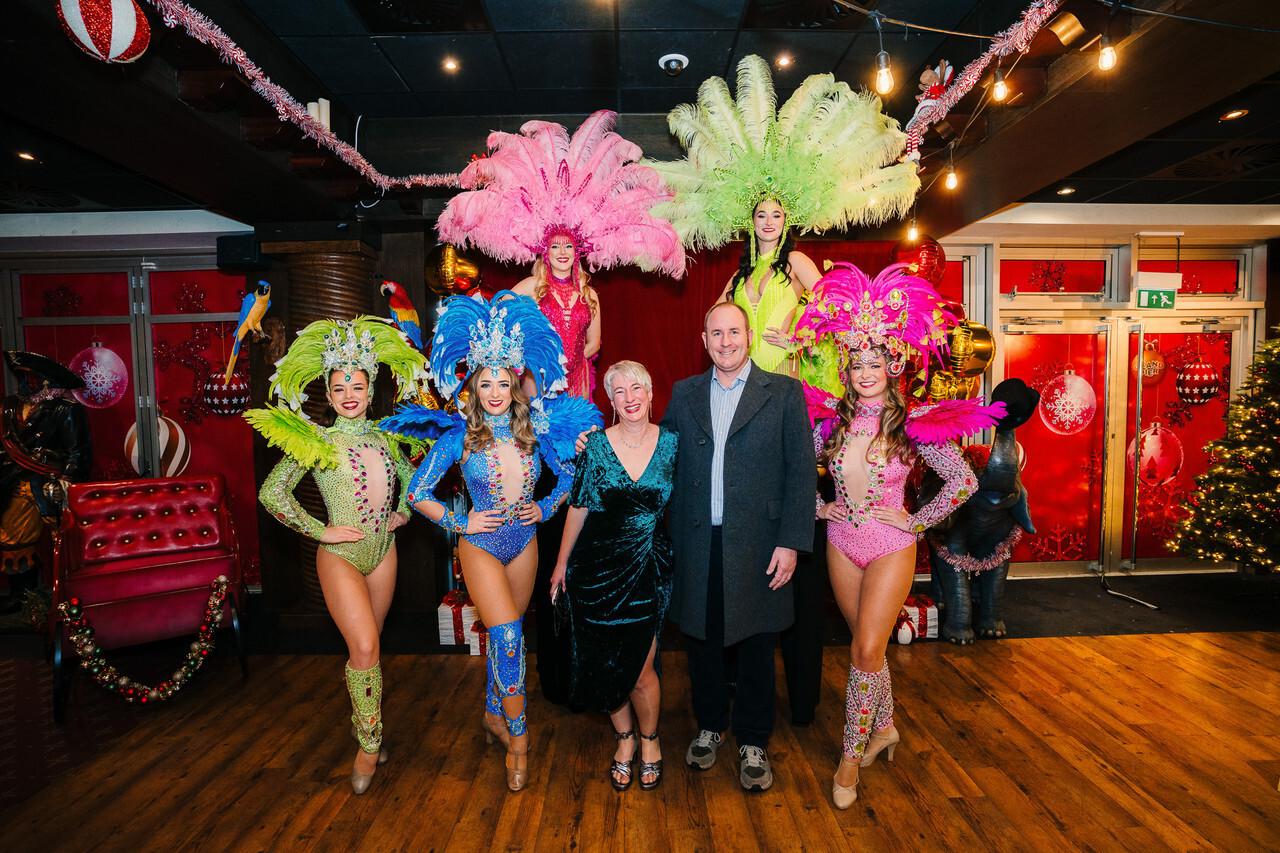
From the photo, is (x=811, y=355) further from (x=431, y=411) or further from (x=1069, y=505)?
(x=1069, y=505)

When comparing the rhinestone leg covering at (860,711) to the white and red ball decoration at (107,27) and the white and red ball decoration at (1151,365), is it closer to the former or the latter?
the white and red ball decoration at (107,27)

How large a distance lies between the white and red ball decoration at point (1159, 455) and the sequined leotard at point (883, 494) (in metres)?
4.69

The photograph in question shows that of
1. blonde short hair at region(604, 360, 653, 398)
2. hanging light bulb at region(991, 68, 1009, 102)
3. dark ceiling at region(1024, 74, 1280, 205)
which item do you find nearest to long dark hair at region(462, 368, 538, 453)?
blonde short hair at region(604, 360, 653, 398)

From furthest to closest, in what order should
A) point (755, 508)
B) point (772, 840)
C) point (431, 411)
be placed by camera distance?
point (431, 411) < point (755, 508) < point (772, 840)

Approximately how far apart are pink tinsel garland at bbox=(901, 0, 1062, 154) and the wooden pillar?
11.5 ft

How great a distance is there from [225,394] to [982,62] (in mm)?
5898

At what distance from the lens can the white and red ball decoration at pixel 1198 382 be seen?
225 inches

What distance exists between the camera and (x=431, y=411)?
8.55 ft

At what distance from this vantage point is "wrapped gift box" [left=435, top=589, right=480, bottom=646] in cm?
402

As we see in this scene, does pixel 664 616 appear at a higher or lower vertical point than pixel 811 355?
lower

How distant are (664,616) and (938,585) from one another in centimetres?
282

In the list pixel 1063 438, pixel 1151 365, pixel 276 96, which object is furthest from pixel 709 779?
pixel 1151 365

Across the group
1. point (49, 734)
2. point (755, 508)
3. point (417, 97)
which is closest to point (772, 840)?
point (755, 508)

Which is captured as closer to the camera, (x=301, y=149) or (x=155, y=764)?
(x=155, y=764)
